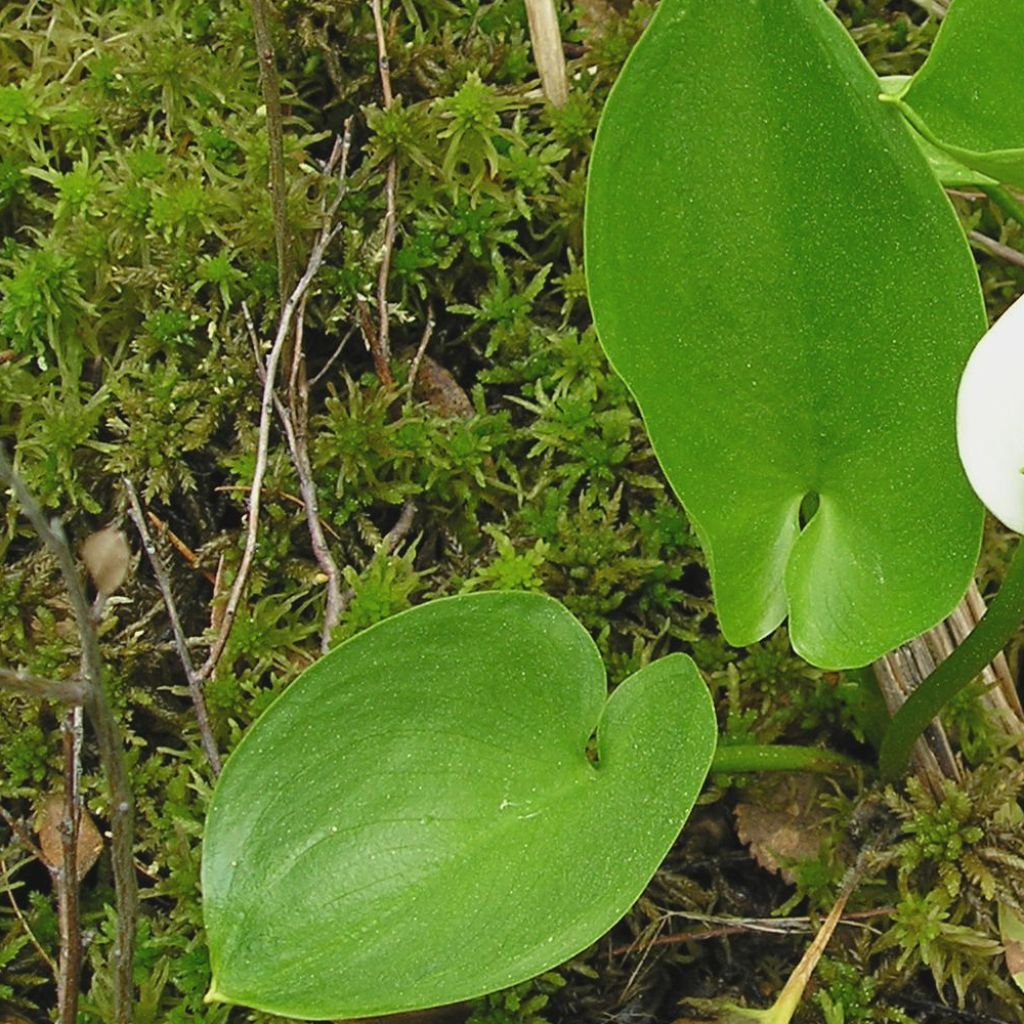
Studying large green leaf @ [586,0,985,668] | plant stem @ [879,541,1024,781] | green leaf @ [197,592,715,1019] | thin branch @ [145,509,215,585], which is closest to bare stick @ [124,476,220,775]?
thin branch @ [145,509,215,585]

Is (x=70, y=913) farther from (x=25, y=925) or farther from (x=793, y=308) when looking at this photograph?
(x=793, y=308)

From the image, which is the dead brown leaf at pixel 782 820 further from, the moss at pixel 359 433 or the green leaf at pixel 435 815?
the green leaf at pixel 435 815

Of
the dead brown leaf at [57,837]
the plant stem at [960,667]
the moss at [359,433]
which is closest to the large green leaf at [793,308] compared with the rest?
→ the plant stem at [960,667]

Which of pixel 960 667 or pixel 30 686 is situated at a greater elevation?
pixel 30 686

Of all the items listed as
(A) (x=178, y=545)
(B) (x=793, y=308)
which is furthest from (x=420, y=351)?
(B) (x=793, y=308)

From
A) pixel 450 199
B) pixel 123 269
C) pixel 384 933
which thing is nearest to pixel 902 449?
pixel 384 933

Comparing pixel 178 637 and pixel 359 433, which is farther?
pixel 359 433

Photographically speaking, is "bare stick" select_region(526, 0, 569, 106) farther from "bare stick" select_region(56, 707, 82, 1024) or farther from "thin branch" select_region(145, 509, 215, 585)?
"bare stick" select_region(56, 707, 82, 1024)
